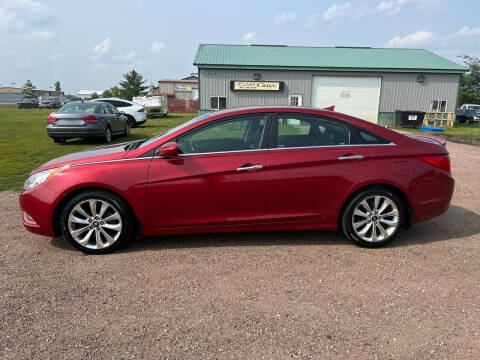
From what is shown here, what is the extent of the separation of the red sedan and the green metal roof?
72.7 feet

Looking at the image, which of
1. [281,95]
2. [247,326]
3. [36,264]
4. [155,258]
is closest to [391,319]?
[247,326]

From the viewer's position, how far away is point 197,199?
12.6 ft

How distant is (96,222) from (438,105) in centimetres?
2811

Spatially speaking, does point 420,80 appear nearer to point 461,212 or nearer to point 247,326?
point 461,212

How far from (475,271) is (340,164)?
1656 millimetres

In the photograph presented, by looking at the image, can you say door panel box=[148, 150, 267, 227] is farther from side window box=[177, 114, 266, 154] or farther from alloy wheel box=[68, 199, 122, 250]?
alloy wheel box=[68, 199, 122, 250]

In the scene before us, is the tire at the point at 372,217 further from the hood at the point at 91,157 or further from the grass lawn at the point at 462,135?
the grass lawn at the point at 462,135

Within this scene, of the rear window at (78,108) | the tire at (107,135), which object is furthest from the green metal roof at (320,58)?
the rear window at (78,108)

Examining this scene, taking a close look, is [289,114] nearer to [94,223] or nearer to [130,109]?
[94,223]

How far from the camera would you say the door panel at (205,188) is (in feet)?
12.5

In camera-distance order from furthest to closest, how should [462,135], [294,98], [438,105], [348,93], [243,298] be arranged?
[438,105]
[294,98]
[348,93]
[462,135]
[243,298]

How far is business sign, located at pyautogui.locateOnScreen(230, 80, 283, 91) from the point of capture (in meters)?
25.4

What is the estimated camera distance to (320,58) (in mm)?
26875

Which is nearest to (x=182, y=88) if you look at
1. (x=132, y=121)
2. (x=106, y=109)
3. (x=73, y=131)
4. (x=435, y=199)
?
(x=132, y=121)
